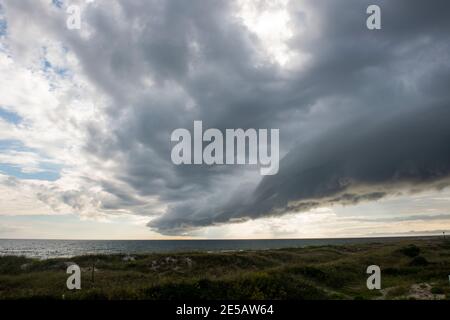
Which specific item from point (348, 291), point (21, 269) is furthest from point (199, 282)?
point (21, 269)

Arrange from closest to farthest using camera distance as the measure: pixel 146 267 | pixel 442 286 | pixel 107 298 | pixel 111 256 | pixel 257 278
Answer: pixel 107 298 → pixel 257 278 → pixel 442 286 → pixel 146 267 → pixel 111 256

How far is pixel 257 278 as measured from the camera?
24000mm

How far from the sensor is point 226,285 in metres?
22.7

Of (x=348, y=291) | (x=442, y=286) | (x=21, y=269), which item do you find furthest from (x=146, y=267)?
(x=442, y=286)

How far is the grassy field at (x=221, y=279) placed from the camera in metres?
21.5

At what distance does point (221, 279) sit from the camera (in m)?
24.1

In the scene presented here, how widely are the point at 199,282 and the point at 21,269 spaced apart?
101 ft

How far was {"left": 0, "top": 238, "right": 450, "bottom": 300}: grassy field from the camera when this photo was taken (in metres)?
21.5

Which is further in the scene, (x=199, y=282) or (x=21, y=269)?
(x=21, y=269)

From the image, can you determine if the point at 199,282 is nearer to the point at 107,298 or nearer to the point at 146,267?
the point at 107,298
